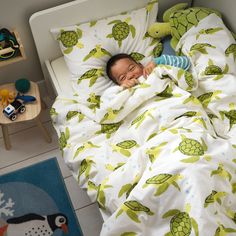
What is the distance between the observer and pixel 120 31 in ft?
5.16

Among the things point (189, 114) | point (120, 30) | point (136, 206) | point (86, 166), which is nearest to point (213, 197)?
point (136, 206)

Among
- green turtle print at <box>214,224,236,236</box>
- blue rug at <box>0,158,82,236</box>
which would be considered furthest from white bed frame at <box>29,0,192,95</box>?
green turtle print at <box>214,224,236,236</box>

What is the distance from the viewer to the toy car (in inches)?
59.6

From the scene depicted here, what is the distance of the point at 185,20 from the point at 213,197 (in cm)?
90

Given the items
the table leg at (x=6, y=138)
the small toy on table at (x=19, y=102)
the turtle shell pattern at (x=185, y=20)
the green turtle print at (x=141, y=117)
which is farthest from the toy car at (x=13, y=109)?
the turtle shell pattern at (x=185, y=20)

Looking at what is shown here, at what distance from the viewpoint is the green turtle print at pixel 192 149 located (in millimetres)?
1022

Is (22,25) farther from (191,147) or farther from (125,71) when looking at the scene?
(191,147)

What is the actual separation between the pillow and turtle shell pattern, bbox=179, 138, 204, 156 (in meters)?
0.53

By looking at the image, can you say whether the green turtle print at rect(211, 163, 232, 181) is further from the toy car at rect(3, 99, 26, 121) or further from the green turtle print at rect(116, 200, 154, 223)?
the toy car at rect(3, 99, 26, 121)

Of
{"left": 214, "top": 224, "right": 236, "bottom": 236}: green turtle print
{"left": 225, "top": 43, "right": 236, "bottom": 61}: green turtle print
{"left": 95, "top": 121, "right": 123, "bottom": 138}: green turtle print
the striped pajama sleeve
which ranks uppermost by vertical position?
{"left": 225, "top": 43, "right": 236, "bottom": 61}: green turtle print

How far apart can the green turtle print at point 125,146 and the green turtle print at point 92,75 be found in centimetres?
37

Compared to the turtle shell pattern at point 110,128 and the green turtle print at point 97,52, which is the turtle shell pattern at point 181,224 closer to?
the turtle shell pattern at point 110,128

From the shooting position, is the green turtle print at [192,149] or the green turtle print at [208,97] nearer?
the green turtle print at [192,149]

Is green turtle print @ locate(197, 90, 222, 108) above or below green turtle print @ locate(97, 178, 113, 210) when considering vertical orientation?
above
